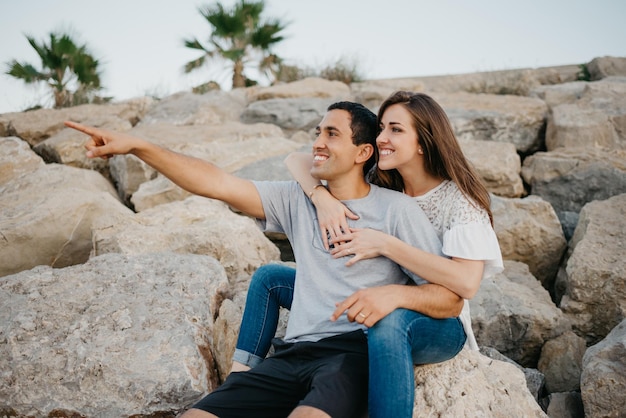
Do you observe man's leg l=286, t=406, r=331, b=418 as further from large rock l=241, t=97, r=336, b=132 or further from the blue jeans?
large rock l=241, t=97, r=336, b=132

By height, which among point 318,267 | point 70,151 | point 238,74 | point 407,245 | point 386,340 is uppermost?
point 238,74

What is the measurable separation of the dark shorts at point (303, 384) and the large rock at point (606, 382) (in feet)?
4.49

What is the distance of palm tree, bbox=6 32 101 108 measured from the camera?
11.3 metres

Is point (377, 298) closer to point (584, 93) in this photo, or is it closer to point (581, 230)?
point (581, 230)

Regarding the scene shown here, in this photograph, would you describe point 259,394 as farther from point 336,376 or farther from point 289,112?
point 289,112

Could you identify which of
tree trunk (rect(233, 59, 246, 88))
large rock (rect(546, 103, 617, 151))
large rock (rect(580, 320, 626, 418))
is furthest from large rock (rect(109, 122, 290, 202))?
tree trunk (rect(233, 59, 246, 88))

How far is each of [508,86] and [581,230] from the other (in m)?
6.71

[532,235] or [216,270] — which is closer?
[216,270]

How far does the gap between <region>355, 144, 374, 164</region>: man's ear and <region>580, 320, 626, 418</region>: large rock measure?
65.4 inches

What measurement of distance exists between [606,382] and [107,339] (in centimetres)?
264

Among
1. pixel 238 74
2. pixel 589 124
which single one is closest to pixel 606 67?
pixel 589 124

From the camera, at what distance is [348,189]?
2.81 meters

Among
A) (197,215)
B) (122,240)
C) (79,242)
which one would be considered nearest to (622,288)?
(197,215)

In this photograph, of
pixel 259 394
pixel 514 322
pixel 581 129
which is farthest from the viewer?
pixel 581 129
